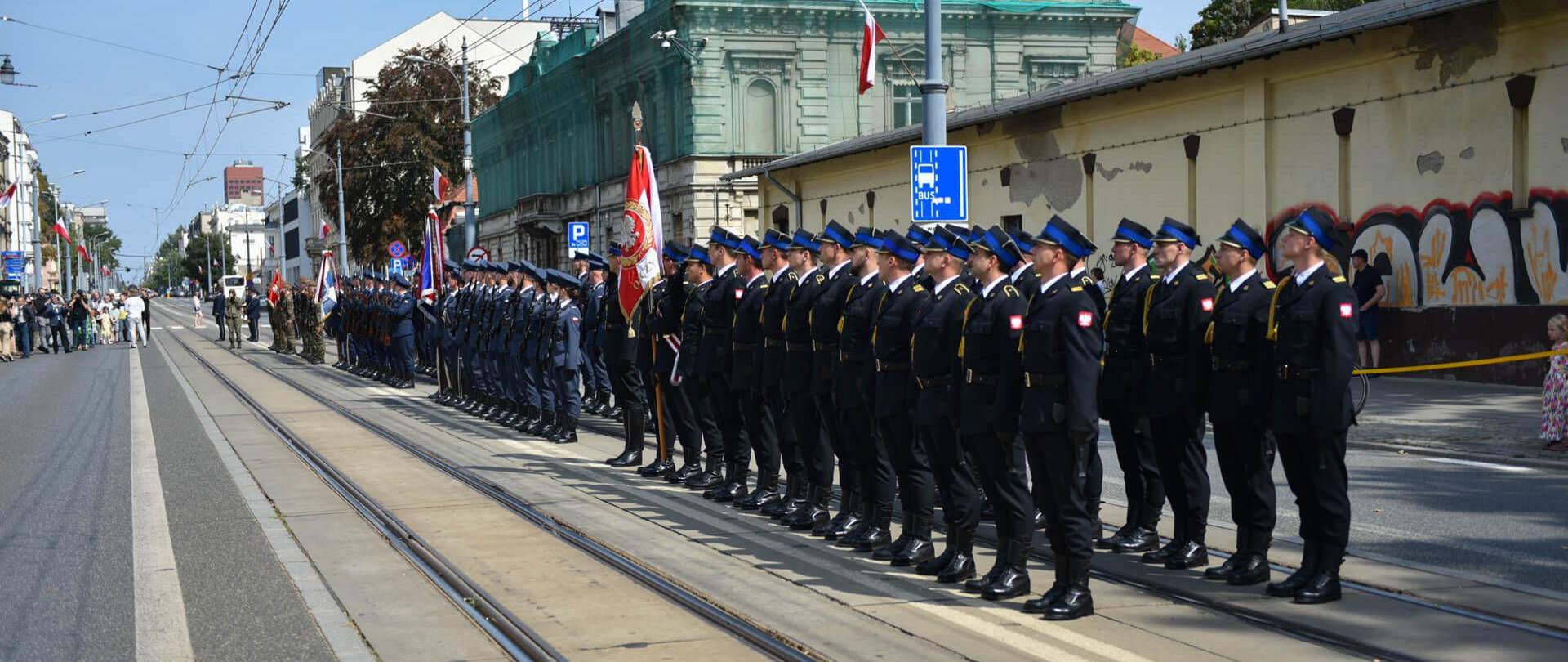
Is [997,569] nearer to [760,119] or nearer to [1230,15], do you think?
[760,119]

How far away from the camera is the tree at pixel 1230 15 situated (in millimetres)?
53531

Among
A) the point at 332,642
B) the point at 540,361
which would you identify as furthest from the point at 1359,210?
the point at 332,642

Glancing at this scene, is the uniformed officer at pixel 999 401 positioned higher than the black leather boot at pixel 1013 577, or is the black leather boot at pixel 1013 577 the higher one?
the uniformed officer at pixel 999 401

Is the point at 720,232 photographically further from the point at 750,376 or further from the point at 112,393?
the point at 112,393

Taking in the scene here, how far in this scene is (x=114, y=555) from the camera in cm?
976

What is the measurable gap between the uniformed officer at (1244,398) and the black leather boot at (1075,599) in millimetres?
1108

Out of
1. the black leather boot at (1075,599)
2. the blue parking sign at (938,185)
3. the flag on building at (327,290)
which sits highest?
the blue parking sign at (938,185)

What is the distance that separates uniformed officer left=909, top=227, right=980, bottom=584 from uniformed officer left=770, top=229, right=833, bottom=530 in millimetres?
1691

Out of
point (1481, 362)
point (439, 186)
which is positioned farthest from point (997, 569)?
point (439, 186)

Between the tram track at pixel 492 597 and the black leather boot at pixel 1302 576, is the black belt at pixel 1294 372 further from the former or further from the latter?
the tram track at pixel 492 597

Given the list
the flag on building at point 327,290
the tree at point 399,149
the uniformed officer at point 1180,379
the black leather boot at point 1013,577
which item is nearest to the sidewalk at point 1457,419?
the uniformed officer at point 1180,379

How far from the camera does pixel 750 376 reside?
11.4 meters

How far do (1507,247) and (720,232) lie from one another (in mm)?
11392

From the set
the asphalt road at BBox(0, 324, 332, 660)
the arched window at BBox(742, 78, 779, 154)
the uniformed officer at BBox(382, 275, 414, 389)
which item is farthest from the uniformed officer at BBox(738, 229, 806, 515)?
the arched window at BBox(742, 78, 779, 154)
